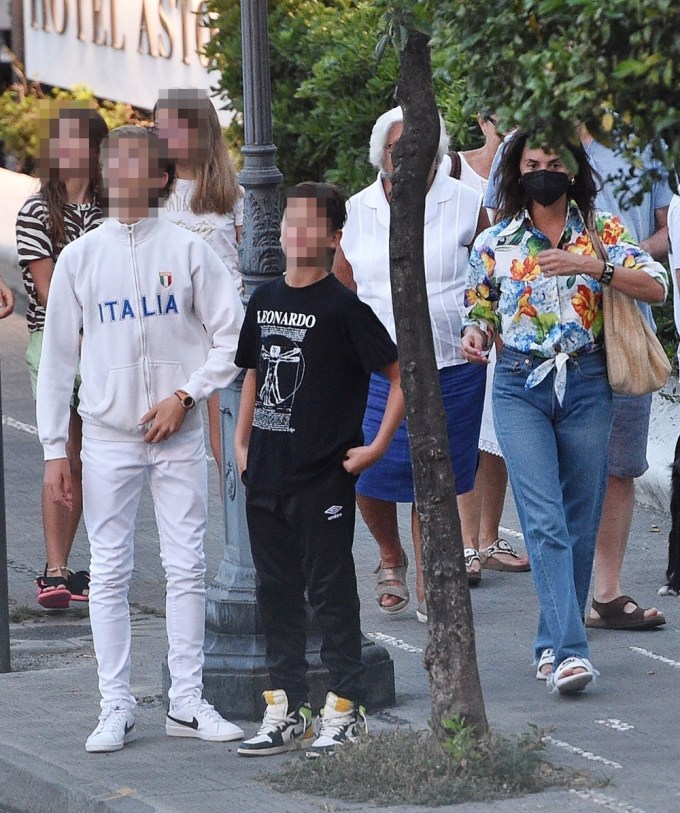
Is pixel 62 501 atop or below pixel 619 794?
atop

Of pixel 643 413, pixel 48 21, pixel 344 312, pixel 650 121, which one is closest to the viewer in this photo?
pixel 650 121

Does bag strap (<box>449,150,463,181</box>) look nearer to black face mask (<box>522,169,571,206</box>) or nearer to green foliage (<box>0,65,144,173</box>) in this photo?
black face mask (<box>522,169,571,206</box>)

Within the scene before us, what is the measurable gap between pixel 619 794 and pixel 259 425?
149cm

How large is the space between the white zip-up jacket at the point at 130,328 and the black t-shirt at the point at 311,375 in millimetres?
249

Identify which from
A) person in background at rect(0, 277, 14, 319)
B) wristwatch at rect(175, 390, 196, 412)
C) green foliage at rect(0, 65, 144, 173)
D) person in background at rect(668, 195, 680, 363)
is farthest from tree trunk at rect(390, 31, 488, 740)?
green foliage at rect(0, 65, 144, 173)

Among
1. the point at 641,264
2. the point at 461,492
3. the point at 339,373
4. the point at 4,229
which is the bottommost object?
the point at 461,492

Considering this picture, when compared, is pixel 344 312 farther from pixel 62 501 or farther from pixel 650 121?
pixel 650 121

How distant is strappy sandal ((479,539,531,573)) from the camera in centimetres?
729

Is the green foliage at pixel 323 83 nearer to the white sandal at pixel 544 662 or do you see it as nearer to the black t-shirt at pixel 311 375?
the white sandal at pixel 544 662

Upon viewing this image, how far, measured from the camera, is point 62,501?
5.24 metres

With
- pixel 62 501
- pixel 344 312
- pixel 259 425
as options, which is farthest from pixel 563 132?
pixel 62 501

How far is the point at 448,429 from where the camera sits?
6453 mm

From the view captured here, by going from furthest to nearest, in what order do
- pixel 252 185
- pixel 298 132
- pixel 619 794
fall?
pixel 298 132, pixel 252 185, pixel 619 794

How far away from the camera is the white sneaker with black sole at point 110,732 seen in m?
5.15
